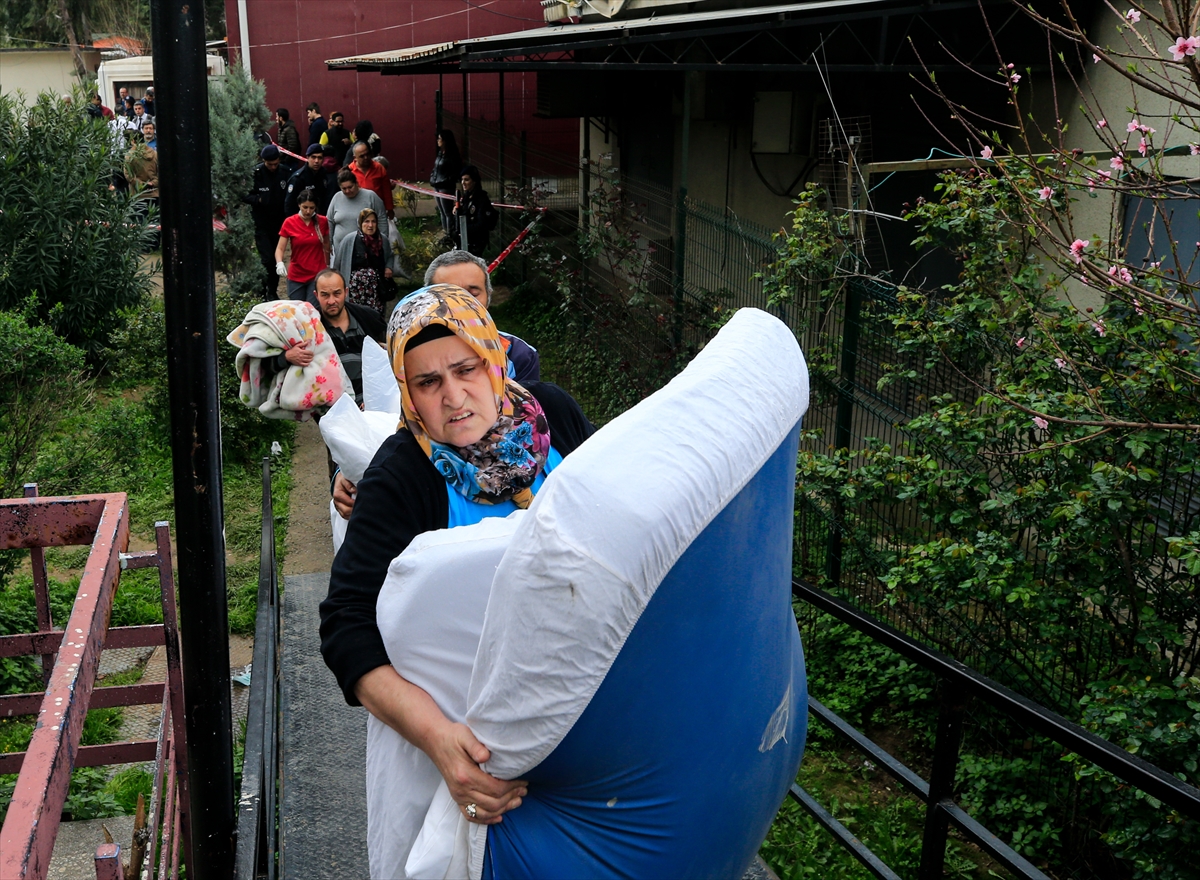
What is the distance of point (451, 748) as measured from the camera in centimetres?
172

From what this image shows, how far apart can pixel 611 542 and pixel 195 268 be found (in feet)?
4.05

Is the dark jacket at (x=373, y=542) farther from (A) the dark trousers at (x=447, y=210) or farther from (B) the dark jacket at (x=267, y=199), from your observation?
(A) the dark trousers at (x=447, y=210)

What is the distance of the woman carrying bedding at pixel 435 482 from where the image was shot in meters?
1.76

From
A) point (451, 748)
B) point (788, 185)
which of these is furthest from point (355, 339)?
point (788, 185)

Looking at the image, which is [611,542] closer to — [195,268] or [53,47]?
[195,268]

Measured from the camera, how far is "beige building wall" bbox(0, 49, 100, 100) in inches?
1604

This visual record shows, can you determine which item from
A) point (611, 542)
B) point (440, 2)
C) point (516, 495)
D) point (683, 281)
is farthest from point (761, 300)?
point (440, 2)

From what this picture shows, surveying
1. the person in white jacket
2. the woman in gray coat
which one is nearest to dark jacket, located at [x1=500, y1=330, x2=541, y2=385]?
the woman in gray coat

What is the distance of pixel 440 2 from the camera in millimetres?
23625

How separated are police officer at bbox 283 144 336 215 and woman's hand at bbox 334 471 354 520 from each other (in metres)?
9.36

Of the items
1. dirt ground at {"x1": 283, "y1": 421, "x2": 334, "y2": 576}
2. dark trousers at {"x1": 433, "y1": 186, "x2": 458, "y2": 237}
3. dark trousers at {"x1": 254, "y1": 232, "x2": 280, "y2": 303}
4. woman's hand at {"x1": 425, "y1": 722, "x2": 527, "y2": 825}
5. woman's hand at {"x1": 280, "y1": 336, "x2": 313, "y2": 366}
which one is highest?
woman's hand at {"x1": 425, "y1": 722, "x2": 527, "y2": 825}

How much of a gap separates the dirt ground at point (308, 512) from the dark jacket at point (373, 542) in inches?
158

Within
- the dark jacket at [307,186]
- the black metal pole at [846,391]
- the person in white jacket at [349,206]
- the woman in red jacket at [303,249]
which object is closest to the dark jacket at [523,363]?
the black metal pole at [846,391]

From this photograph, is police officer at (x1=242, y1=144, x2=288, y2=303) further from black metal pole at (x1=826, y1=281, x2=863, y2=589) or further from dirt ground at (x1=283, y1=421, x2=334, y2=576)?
black metal pole at (x1=826, y1=281, x2=863, y2=589)
